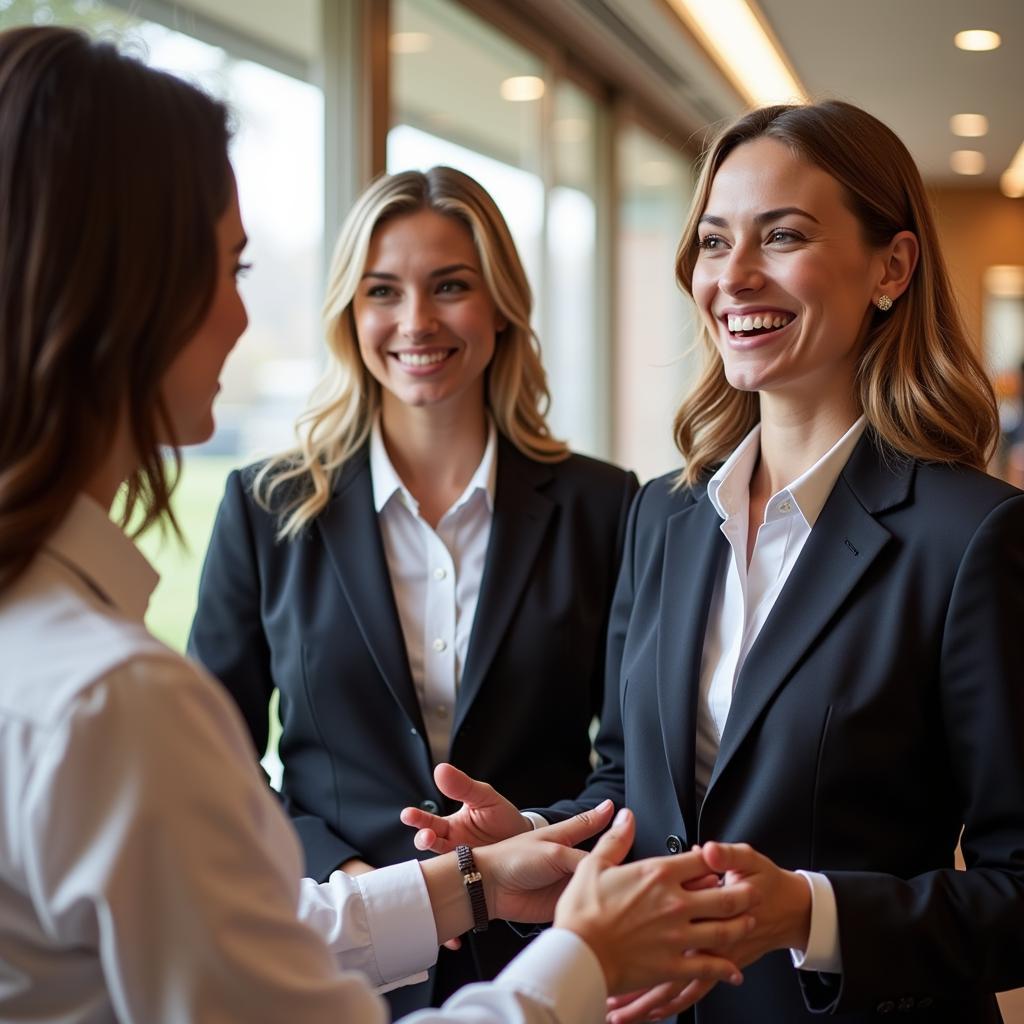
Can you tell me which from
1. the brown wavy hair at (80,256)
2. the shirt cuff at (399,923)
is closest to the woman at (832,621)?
the shirt cuff at (399,923)

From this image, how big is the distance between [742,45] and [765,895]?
219 inches

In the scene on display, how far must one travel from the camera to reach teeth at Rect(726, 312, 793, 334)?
6.04 ft

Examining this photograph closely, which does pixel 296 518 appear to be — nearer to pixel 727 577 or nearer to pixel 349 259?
pixel 349 259

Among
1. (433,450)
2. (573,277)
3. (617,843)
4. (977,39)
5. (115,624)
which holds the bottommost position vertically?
(617,843)

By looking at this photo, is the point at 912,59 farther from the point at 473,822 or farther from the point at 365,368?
the point at 473,822

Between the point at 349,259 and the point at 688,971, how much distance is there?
1.64 metres

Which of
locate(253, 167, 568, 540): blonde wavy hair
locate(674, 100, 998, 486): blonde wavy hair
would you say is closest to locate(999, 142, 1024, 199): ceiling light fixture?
locate(253, 167, 568, 540): blonde wavy hair

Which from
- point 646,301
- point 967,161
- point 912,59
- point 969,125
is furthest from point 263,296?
point 967,161

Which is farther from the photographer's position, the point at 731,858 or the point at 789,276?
the point at 789,276

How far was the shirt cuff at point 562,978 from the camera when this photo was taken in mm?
1173

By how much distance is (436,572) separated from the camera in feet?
7.78

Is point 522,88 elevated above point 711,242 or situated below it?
above

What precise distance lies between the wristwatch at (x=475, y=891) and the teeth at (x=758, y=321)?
3.03ft

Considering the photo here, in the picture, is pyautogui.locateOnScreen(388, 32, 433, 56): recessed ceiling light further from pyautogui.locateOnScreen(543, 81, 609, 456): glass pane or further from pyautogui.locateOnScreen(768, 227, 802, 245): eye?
pyautogui.locateOnScreen(768, 227, 802, 245): eye
